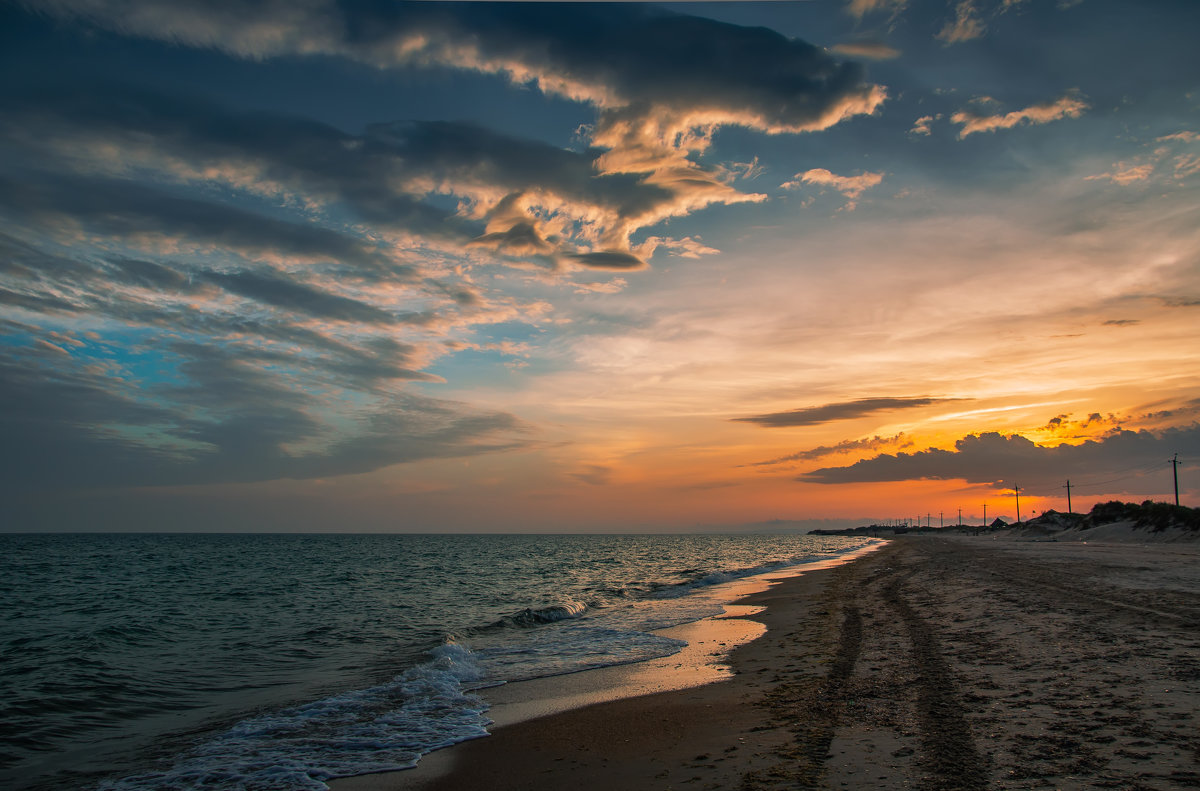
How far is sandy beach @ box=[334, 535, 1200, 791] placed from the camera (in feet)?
21.0

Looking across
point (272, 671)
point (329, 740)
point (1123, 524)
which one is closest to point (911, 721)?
point (329, 740)

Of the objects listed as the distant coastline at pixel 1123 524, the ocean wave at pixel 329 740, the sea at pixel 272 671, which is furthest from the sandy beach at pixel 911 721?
the distant coastline at pixel 1123 524

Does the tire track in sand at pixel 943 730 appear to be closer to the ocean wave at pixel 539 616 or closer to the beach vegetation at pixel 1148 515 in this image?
the ocean wave at pixel 539 616

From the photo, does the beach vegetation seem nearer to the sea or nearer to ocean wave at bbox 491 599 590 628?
the sea

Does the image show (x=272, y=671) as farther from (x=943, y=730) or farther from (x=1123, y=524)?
(x=1123, y=524)

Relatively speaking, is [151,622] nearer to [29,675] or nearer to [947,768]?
[29,675]

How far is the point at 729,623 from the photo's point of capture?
834 inches

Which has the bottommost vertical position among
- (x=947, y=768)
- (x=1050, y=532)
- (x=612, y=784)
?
(x=1050, y=532)

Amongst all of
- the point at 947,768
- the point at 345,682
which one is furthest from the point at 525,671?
the point at 947,768

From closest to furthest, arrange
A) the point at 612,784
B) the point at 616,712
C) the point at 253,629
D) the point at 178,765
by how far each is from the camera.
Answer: the point at 612,784
the point at 178,765
the point at 616,712
the point at 253,629

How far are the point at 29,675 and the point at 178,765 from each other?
10221 mm

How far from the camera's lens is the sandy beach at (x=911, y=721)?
639 centimetres

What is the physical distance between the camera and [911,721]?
8141 mm

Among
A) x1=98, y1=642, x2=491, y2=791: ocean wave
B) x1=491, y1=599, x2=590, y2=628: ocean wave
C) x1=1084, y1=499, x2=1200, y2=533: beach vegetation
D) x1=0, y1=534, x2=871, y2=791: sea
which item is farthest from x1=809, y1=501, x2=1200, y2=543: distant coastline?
x1=98, y1=642, x2=491, y2=791: ocean wave
